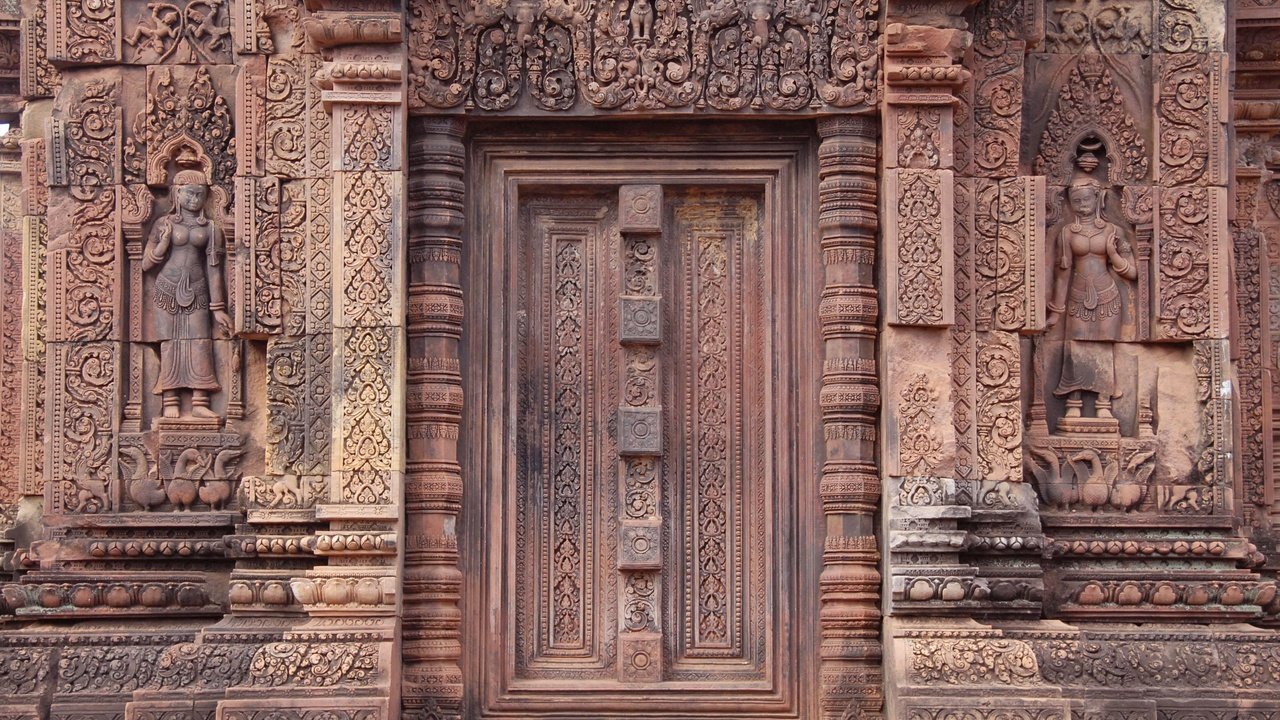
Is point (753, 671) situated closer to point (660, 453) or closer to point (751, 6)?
point (660, 453)

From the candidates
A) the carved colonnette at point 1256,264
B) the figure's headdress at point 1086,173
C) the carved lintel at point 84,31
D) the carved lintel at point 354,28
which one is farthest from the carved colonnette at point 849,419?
the carved lintel at point 84,31

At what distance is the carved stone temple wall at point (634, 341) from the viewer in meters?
9.09

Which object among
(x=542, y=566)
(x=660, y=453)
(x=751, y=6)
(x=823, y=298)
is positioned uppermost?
(x=751, y=6)

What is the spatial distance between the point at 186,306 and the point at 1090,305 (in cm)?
507

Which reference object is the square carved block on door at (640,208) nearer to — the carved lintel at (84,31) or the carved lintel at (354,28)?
the carved lintel at (354,28)

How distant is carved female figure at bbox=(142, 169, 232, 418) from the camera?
9.50 meters

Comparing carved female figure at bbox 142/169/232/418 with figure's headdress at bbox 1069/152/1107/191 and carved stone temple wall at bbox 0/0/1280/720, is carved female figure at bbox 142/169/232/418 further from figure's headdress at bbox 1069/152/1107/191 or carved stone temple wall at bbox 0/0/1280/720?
figure's headdress at bbox 1069/152/1107/191

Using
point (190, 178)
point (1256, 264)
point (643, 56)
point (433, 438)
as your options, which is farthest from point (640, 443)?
point (1256, 264)

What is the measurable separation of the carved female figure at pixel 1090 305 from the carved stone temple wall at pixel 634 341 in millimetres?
22

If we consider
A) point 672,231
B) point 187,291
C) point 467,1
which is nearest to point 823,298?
point 672,231

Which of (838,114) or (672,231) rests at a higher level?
(838,114)

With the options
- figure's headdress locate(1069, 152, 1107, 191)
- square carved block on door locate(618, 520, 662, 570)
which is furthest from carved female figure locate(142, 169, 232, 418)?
figure's headdress locate(1069, 152, 1107, 191)

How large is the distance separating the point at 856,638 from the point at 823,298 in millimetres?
1852

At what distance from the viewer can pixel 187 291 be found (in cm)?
952
